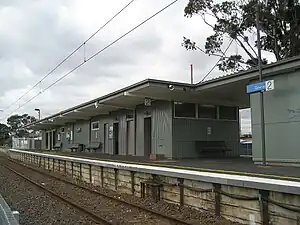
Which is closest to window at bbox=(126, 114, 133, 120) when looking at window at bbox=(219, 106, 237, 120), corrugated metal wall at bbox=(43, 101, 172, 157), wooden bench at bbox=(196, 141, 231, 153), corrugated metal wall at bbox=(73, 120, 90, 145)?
corrugated metal wall at bbox=(43, 101, 172, 157)

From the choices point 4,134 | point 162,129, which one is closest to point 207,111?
point 162,129

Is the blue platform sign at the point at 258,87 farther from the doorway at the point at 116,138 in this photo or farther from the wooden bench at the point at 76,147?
the wooden bench at the point at 76,147

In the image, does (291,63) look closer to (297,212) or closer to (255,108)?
(255,108)

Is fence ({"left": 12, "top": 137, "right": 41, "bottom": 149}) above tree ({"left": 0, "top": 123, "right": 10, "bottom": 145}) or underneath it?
underneath

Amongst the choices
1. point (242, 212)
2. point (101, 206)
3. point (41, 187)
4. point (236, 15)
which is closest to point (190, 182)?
point (242, 212)

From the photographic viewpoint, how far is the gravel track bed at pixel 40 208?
9055 mm

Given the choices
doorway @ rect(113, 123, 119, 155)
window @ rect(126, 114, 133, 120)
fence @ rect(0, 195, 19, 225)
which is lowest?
fence @ rect(0, 195, 19, 225)

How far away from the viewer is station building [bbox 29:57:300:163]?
1343 centimetres

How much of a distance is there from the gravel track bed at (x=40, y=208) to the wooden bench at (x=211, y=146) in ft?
31.0

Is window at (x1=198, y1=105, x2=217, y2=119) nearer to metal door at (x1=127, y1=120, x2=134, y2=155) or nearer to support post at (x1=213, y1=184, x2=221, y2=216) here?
metal door at (x1=127, y1=120, x2=134, y2=155)

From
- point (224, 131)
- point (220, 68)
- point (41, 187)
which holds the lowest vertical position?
point (41, 187)

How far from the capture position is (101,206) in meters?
11.0

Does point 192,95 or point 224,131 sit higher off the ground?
point 192,95

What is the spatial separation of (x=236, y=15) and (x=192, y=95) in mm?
12053
